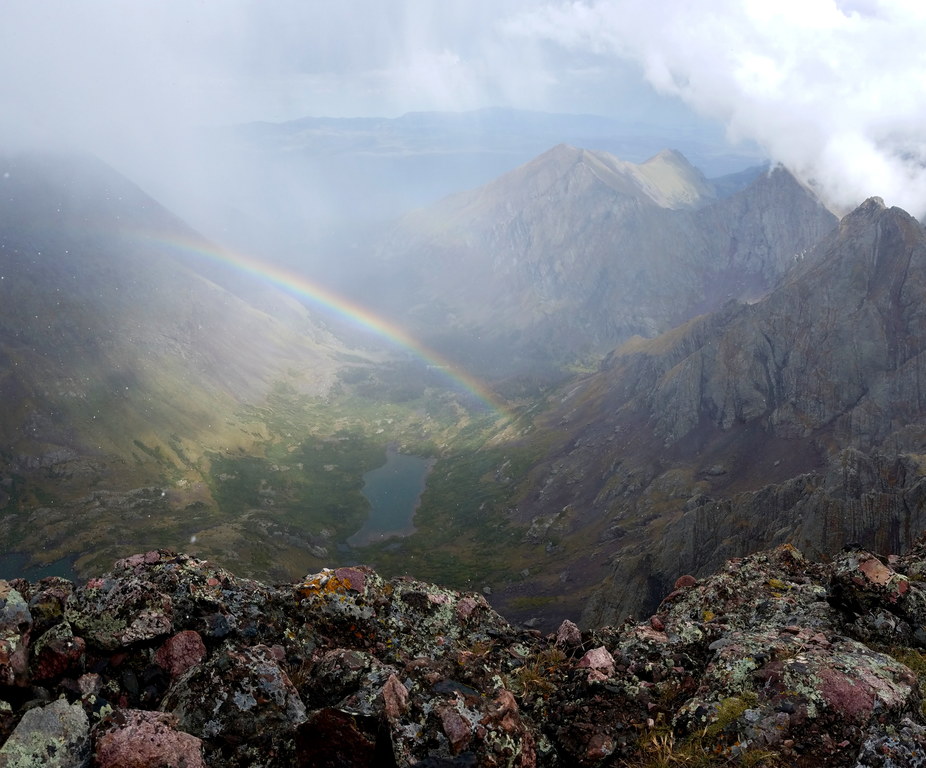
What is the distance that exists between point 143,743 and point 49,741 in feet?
4.68

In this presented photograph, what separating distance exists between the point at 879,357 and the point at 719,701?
222 metres

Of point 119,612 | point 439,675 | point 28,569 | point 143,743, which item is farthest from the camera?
point 28,569

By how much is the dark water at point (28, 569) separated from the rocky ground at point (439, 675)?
201m

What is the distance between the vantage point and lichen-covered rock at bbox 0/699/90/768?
8.53 meters

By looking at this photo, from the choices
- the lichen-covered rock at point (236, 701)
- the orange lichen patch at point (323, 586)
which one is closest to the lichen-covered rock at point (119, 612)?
the lichen-covered rock at point (236, 701)

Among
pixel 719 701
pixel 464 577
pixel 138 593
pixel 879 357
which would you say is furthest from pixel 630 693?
pixel 879 357

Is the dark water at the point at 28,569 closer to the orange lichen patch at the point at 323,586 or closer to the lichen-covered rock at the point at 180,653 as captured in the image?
the orange lichen patch at the point at 323,586

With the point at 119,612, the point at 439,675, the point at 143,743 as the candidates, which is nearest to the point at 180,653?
the point at 119,612

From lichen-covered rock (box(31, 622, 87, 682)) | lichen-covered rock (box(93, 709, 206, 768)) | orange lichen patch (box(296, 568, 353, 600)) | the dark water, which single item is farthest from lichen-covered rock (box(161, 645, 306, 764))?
the dark water

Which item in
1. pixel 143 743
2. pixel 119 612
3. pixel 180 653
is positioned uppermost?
pixel 143 743

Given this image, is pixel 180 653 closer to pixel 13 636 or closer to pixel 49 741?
pixel 13 636

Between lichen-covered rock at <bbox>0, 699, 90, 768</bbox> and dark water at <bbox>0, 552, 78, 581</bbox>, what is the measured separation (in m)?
204

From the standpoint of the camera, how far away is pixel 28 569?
181m

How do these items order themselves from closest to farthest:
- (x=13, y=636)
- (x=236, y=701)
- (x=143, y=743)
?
(x=143, y=743), (x=236, y=701), (x=13, y=636)
